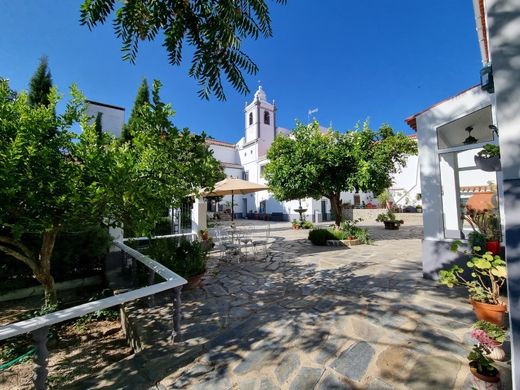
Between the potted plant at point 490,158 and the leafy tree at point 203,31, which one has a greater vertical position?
the leafy tree at point 203,31

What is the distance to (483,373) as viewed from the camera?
210 centimetres

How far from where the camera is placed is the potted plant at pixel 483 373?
204cm

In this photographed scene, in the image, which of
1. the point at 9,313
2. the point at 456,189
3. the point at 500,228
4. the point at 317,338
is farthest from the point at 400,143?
the point at 9,313

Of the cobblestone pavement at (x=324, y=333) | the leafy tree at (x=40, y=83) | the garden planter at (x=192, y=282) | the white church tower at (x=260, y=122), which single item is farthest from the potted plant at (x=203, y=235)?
the white church tower at (x=260, y=122)

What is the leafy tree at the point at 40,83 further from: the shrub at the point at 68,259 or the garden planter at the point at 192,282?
the garden planter at the point at 192,282

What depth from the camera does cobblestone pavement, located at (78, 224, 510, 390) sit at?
243cm

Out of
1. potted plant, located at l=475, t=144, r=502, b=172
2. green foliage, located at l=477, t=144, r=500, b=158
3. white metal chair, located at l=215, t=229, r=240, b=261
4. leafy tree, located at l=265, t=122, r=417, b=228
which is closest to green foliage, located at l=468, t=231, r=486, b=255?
potted plant, located at l=475, t=144, r=502, b=172

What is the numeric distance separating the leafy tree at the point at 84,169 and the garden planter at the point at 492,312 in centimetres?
412

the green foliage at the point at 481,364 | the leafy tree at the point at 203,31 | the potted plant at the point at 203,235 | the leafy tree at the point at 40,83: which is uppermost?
the leafy tree at the point at 40,83

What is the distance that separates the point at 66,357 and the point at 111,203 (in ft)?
7.40

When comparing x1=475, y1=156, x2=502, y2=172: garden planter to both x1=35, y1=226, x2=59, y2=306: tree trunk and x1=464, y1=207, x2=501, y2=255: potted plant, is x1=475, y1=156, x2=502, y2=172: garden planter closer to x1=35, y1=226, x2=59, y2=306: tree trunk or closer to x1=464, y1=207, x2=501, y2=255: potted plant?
x1=464, y1=207, x2=501, y2=255: potted plant

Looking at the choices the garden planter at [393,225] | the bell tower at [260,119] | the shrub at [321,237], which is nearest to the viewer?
the shrub at [321,237]

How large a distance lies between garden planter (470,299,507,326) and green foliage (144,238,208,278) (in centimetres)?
456

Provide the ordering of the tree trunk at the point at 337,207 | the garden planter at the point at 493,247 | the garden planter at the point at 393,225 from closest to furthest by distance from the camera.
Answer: the garden planter at the point at 493,247, the tree trunk at the point at 337,207, the garden planter at the point at 393,225
